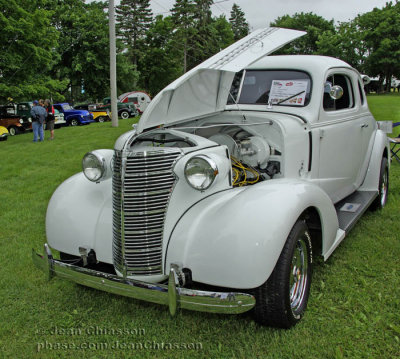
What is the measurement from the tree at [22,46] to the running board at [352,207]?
1694 cm

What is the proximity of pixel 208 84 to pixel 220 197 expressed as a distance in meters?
1.13

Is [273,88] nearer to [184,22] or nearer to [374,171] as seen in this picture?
[374,171]

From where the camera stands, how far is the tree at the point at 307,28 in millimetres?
56781

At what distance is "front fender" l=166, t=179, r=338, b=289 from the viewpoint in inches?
86.0

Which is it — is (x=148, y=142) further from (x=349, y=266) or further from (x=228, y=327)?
(x=349, y=266)

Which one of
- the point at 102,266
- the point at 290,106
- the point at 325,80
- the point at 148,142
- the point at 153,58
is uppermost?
the point at 153,58

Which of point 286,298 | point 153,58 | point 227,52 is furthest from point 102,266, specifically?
point 153,58

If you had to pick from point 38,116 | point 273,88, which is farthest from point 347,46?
point 273,88

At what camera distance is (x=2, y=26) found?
1652 cm

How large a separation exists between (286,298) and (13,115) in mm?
20911

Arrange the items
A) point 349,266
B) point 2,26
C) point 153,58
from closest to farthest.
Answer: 1. point 349,266
2. point 2,26
3. point 153,58

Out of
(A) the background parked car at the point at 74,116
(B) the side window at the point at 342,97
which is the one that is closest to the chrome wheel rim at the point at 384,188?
(B) the side window at the point at 342,97

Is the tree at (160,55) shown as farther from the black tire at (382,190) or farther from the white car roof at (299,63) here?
the white car roof at (299,63)

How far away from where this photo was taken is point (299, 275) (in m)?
2.72
